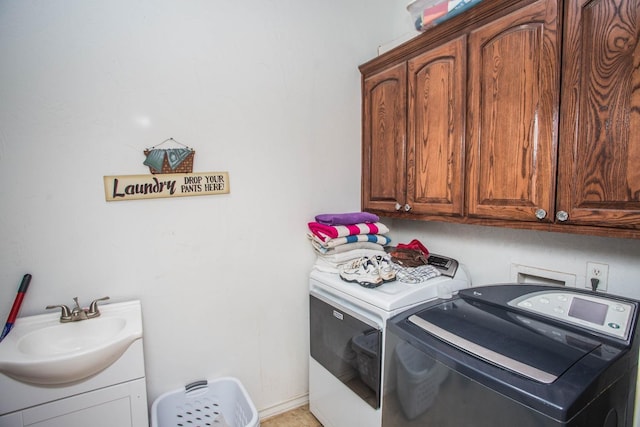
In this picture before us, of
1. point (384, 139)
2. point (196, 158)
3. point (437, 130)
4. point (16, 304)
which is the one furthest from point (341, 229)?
point (16, 304)

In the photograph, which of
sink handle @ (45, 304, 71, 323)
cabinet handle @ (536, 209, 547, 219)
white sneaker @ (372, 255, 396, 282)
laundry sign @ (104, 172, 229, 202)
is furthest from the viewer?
white sneaker @ (372, 255, 396, 282)

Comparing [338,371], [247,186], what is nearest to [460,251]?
[338,371]

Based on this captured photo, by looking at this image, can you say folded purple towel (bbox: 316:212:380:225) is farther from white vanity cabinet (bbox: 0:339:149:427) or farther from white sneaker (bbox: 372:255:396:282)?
white vanity cabinet (bbox: 0:339:149:427)

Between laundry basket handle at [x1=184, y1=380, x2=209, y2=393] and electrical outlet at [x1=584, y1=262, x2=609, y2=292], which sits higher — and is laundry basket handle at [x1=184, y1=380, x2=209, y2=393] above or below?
below

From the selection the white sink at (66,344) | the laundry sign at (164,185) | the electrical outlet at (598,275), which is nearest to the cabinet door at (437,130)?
the electrical outlet at (598,275)

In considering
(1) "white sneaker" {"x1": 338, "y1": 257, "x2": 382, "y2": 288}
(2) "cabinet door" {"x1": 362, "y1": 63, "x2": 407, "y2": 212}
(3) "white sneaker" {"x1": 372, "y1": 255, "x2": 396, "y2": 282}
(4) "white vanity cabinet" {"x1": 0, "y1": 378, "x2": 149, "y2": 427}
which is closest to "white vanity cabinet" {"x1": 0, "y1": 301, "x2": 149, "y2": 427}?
(4) "white vanity cabinet" {"x1": 0, "y1": 378, "x2": 149, "y2": 427}

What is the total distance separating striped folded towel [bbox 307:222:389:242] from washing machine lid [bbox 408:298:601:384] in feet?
2.07

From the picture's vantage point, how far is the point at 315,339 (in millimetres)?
1831

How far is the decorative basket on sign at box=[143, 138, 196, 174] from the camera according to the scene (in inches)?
58.7

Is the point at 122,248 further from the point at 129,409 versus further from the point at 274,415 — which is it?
the point at 274,415

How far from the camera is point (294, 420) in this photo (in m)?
1.88

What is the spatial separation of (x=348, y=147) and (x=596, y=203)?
4.24 feet

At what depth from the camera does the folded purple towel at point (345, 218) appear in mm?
1809

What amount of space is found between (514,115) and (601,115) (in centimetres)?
28
